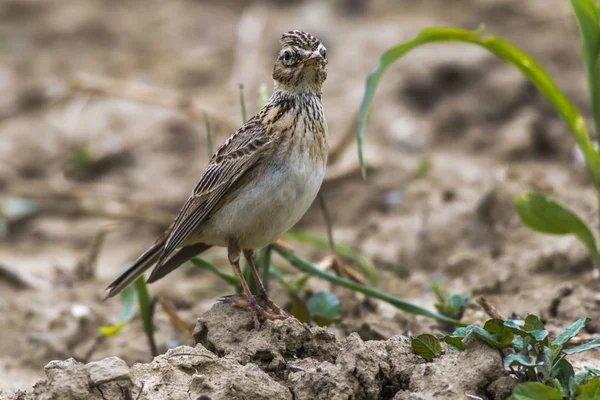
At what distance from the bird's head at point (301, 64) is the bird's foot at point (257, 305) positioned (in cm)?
114

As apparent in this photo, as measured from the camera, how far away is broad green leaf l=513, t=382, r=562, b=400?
3297 mm

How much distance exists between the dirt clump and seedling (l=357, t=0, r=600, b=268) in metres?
1.36

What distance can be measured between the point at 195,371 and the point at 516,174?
3999 mm

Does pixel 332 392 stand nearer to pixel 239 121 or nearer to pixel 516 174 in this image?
A: pixel 516 174

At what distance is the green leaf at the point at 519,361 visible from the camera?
3510mm

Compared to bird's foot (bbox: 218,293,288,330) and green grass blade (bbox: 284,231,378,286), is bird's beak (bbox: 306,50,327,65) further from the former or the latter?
green grass blade (bbox: 284,231,378,286)

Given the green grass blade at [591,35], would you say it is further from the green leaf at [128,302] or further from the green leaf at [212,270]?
the green leaf at [128,302]

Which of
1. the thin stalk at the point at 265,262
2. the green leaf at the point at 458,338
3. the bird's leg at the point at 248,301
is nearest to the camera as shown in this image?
the green leaf at the point at 458,338

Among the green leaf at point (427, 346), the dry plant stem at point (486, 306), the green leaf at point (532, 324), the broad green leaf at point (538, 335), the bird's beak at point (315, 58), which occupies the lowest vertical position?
the broad green leaf at point (538, 335)

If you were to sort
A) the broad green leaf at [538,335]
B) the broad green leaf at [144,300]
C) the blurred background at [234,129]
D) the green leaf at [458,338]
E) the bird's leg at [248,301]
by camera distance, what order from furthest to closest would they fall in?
1. the blurred background at [234,129]
2. the broad green leaf at [144,300]
3. the bird's leg at [248,301]
4. the green leaf at [458,338]
5. the broad green leaf at [538,335]

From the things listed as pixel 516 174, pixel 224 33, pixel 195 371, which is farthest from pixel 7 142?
pixel 195 371

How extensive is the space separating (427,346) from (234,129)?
4.66 m

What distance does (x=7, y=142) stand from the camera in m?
9.40

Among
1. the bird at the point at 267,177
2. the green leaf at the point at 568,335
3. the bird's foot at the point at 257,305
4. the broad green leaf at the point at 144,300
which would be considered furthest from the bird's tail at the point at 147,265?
the green leaf at the point at 568,335
